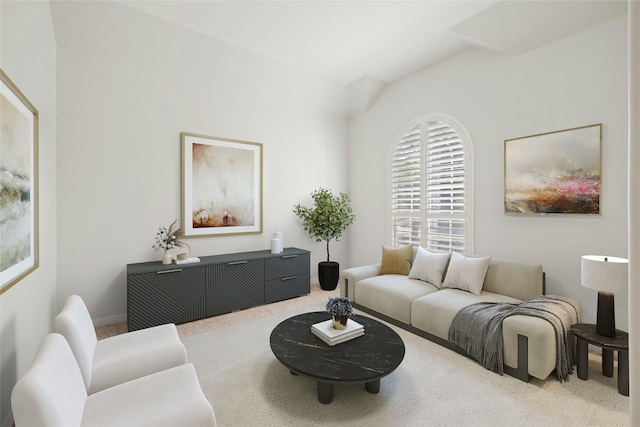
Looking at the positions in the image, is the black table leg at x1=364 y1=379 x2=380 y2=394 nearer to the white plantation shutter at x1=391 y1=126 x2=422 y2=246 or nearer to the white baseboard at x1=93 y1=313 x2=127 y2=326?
the white plantation shutter at x1=391 y1=126 x2=422 y2=246

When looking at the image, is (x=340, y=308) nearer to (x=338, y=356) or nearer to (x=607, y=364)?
(x=338, y=356)

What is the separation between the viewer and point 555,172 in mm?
3129

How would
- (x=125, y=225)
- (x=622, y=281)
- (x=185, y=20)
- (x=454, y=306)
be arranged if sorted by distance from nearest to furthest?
(x=622, y=281) → (x=454, y=306) → (x=185, y=20) → (x=125, y=225)

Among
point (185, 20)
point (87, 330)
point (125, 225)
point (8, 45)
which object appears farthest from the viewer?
point (125, 225)

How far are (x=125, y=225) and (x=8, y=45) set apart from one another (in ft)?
7.02

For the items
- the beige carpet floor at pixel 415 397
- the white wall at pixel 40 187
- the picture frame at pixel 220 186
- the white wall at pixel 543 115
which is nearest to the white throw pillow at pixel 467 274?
the white wall at pixel 543 115

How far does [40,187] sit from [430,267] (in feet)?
12.8

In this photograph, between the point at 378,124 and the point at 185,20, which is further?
the point at 378,124

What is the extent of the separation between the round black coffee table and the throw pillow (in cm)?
151

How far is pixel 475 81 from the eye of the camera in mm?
3770

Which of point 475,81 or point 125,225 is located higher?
point 475,81

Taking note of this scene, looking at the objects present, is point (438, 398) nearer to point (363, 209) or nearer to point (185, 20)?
point (363, 209)

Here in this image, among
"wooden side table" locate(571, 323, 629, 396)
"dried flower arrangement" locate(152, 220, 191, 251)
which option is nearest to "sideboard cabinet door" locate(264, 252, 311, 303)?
"dried flower arrangement" locate(152, 220, 191, 251)

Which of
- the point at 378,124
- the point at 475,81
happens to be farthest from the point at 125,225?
the point at 475,81
